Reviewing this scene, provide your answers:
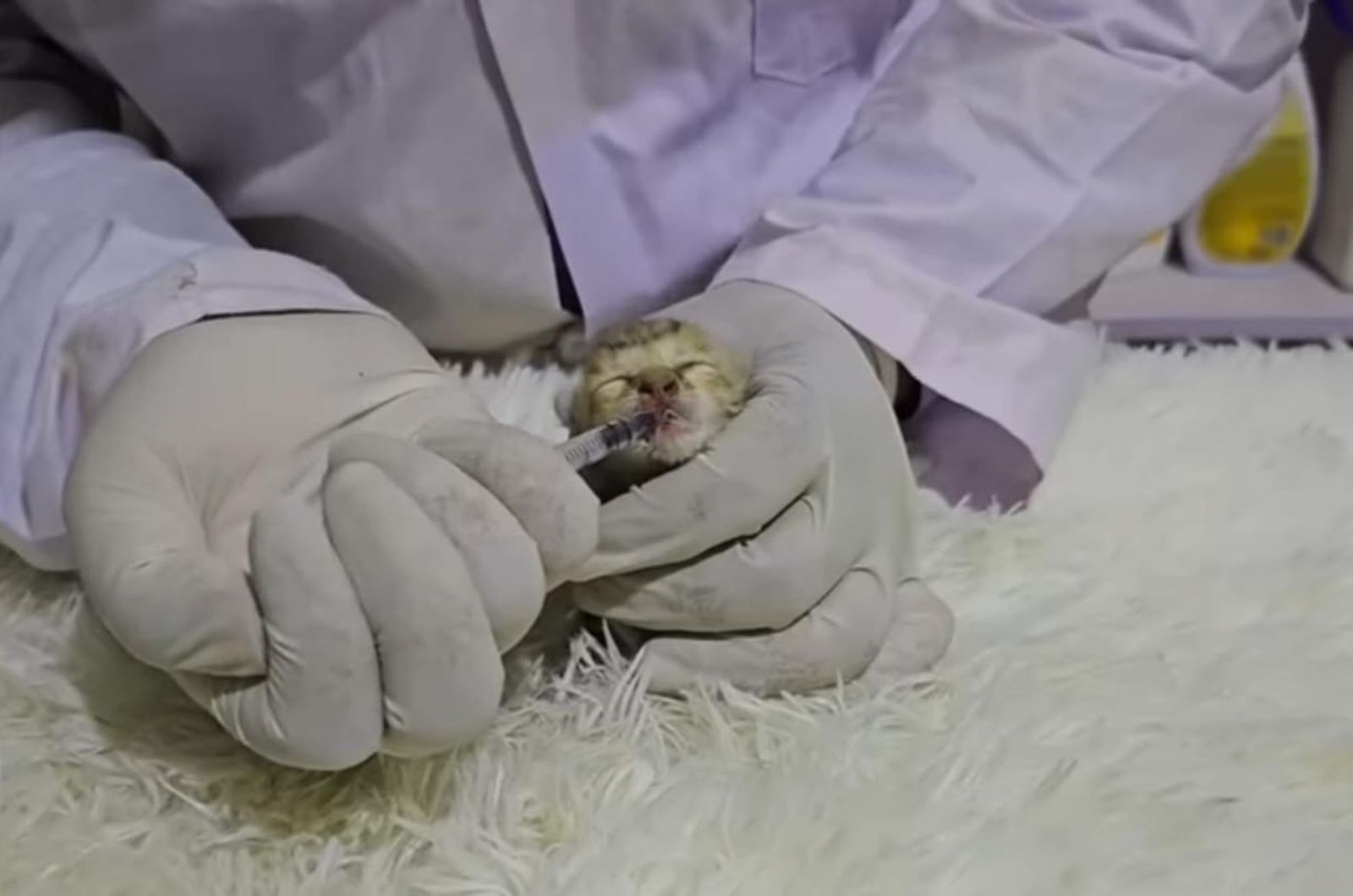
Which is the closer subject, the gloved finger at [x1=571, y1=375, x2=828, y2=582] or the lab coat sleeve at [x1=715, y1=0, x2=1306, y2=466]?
the gloved finger at [x1=571, y1=375, x2=828, y2=582]

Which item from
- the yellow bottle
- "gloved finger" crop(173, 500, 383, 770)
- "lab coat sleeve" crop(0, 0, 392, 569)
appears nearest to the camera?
"gloved finger" crop(173, 500, 383, 770)

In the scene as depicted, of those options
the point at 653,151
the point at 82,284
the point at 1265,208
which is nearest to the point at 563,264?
the point at 653,151

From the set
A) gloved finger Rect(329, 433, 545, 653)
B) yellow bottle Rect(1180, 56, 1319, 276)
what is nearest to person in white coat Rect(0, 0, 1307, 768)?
gloved finger Rect(329, 433, 545, 653)

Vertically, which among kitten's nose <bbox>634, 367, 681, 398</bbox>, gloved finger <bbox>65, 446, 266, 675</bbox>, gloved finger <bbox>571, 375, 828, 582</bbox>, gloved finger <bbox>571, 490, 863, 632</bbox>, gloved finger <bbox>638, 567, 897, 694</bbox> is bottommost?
gloved finger <bbox>638, 567, 897, 694</bbox>

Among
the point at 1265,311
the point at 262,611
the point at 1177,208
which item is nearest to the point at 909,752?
the point at 262,611

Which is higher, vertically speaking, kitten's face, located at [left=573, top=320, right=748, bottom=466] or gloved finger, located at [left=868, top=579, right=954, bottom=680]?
kitten's face, located at [left=573, top=320, right=748, bottom=466]

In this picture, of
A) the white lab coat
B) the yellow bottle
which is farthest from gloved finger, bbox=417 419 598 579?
the yellow bottle

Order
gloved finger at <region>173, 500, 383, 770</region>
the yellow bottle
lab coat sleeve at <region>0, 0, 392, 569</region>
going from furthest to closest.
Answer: the yellow bottle
lab coat sleeve at <region>0, 0, 392, 569</region>
gloved finger at <region>173, 500, 383, 770</region>

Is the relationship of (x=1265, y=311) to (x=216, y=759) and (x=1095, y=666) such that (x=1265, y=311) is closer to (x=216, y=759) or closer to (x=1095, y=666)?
(x=1095, y=666)

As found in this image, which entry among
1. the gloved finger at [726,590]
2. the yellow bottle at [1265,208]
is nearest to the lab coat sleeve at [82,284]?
the gloved finger at [726,590]

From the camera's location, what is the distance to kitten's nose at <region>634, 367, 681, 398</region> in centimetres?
38

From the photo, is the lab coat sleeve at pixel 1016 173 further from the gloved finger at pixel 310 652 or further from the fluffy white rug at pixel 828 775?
the gloved finger at pixel 310 652

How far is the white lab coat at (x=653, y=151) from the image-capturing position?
480 millimetres

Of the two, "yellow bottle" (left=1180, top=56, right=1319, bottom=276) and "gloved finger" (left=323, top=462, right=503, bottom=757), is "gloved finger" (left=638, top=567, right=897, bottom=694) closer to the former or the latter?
"gloved finger" (left=323, top=462, right=503, bottom=757)
